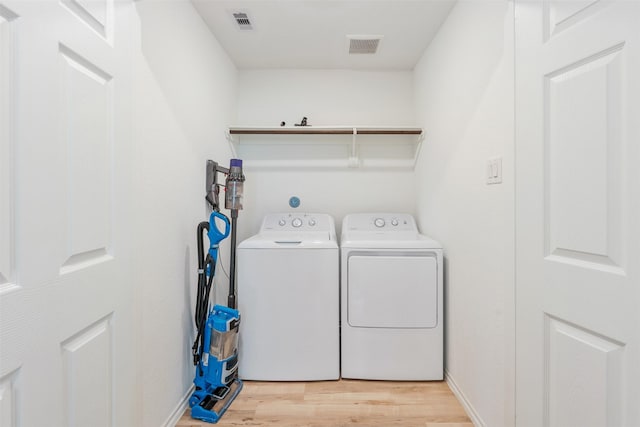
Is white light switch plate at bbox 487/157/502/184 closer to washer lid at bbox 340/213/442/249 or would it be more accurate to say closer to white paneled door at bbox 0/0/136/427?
washer lid at bbox 340/213/442/249

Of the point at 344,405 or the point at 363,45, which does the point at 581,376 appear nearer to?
the point at 344,405

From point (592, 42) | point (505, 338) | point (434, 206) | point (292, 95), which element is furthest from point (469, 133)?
point (292, 95)

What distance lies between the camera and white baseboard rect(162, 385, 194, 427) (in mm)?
1504

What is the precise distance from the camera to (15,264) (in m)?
0.61

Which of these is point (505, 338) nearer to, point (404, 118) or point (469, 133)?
point (469, 133)

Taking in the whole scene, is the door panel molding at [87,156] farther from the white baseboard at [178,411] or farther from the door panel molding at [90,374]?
the white baseboard at [178,411]

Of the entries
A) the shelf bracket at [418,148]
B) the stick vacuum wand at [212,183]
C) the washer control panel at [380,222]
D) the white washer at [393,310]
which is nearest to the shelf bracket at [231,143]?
the stick vacuum wand at [212,183]

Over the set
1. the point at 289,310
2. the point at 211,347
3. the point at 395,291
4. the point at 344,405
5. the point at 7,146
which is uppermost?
the point at 7,146

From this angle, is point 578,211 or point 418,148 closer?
point 578,211

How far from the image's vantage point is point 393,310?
1.90 metres

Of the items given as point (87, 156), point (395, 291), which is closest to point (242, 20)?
point (87, 156)

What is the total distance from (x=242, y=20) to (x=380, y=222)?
1.73 meters

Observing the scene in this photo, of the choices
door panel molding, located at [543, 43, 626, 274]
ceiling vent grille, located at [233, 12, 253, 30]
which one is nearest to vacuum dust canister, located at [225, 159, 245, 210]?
ceiling vent grille, located at [233, 12, 253, 30]

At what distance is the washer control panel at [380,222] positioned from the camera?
242cm
